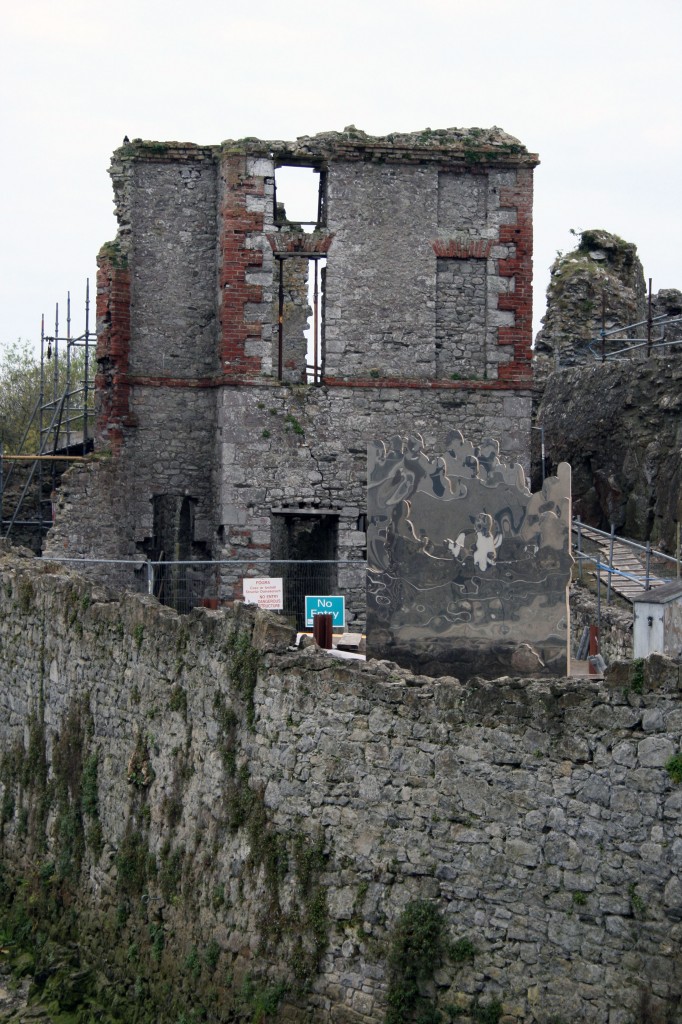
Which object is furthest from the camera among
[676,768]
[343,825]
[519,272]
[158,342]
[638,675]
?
[158,342]

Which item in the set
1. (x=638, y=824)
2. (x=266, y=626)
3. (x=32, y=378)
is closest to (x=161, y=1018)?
(x=266, y=626)

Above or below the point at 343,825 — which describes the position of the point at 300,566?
above

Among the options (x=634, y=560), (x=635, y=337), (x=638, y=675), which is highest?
(x=635, y=337)

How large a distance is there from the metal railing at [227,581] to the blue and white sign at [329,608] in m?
0.68

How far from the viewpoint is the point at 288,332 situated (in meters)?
22.2

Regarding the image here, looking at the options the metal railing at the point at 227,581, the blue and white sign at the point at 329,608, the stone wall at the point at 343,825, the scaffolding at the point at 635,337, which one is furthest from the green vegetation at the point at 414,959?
the scaffolding at the point at 635,337

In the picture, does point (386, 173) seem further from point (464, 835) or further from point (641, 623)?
point (464, 835)

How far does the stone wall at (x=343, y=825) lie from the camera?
28.6ft

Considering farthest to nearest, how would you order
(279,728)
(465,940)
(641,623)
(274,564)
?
(274,564) → (641,623) → (279,728) → (465,940)

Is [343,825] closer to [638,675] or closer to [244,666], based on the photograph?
[244,666]

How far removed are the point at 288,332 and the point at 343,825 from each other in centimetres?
1262

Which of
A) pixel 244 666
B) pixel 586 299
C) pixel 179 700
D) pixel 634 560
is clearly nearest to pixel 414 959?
pixel 244 666

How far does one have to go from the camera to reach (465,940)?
9.45 m

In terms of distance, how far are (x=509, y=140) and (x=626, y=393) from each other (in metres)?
4.20
